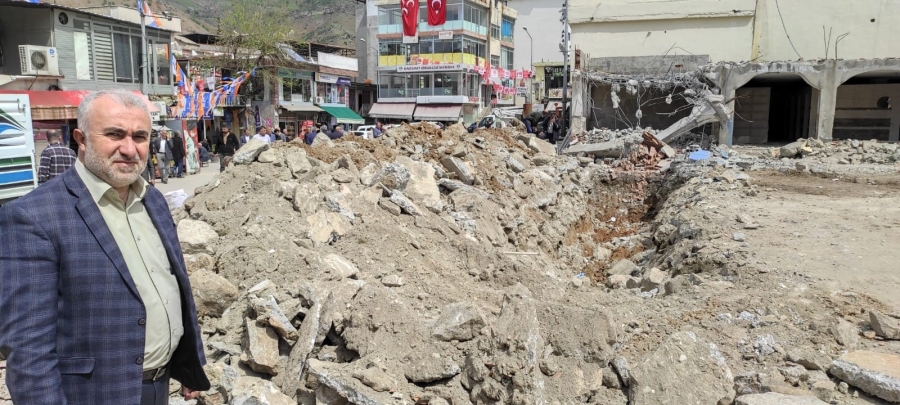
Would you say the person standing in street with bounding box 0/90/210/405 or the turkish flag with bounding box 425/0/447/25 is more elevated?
the turkish flag with bounding box 425/0/447/25

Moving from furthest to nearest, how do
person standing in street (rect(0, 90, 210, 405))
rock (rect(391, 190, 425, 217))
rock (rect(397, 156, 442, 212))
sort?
rock (rect(397, 156, 442, 212)) → rock (rect(391, 190, 425, 217)) → person standing in street (rect(0, 90, 210, 405))

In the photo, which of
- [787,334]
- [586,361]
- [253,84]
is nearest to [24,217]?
[586,361]

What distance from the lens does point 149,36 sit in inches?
752

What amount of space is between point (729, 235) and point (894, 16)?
58.9 feet

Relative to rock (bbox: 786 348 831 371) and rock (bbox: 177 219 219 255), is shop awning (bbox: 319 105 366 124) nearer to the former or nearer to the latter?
rock (bbox: 177 219 219 255)

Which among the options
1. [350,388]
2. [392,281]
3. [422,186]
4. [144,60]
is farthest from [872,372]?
[144,60]

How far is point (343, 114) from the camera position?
124ft

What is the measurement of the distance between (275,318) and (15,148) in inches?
285

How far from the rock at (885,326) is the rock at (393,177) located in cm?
531

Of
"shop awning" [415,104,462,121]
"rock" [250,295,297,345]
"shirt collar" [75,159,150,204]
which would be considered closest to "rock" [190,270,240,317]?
"rock" [250,295,297,345]

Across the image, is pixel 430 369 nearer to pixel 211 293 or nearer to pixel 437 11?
pixel 211 293

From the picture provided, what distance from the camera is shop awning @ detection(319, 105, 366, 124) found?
120 ft

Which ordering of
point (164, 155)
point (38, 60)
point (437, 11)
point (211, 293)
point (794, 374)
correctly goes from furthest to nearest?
1. point (437, 11)
2. point (38, 60)
3. point (164, 155)
4. point (211, 293)
5. point (794, 374)

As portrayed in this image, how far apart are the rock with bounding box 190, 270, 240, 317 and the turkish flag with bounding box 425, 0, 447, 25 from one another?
36218mm
